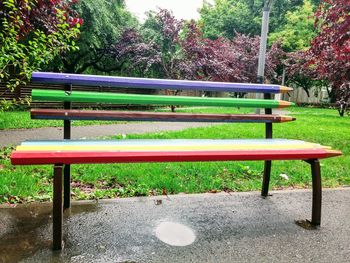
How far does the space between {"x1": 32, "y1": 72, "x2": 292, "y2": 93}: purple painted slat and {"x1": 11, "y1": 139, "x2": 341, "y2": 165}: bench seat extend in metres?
0.51

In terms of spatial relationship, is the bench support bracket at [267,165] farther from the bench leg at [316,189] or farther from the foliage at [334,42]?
the foliage at [334,42]

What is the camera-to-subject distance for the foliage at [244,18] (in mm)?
31797

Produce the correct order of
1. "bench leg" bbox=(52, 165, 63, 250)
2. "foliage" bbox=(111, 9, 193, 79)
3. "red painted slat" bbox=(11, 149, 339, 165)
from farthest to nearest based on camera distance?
1. "foliage" bbox=(111, 9, 193, 79)
2. "bench leg" bbox=(52, 165, 63, 250)
3. "red painted slat" bbox=(11, 149, 339, 165)

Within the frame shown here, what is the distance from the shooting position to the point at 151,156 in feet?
6.86

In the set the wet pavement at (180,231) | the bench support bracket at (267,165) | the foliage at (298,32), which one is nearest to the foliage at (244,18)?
the foliage at (298,32)

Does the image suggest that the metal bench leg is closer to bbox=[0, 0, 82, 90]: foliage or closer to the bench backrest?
the bench backrest

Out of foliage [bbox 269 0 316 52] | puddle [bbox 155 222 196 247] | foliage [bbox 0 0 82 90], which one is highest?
foliage [bbox 269 0 316 52]

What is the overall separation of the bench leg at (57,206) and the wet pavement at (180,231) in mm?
78

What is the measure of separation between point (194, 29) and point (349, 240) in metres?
13.6

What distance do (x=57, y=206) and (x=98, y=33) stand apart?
13.5 m

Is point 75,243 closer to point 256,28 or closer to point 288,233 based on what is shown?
point 288,233

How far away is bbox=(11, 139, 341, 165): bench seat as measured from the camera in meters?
1.94

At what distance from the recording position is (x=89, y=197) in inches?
120

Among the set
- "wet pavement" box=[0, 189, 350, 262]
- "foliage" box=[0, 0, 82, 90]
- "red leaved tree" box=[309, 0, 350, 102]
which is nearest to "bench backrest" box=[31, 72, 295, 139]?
"wet pavement" box=[0, 189, 350, 262]
